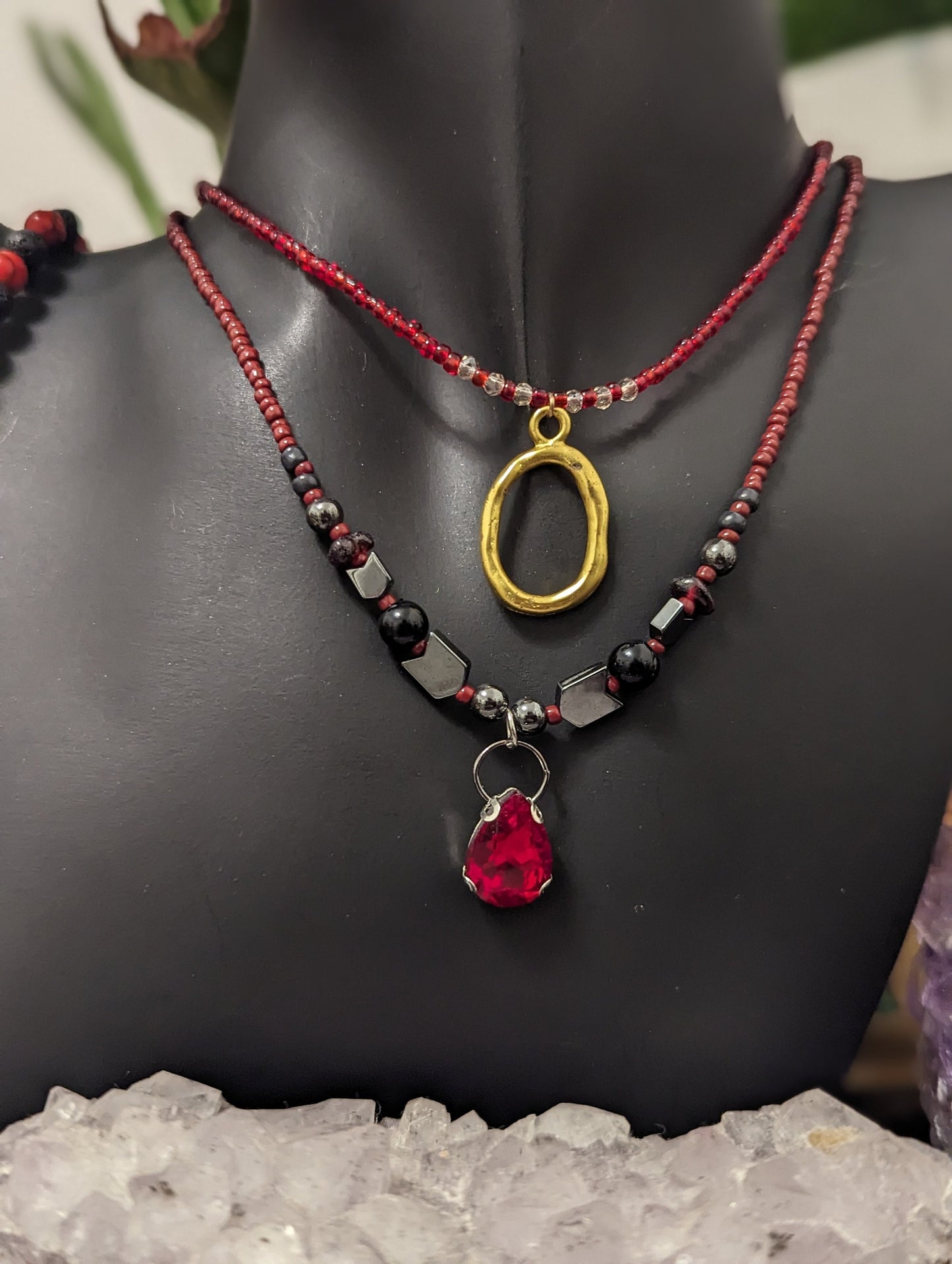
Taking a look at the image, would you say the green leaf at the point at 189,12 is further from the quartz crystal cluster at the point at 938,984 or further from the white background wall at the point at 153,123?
the quartz crystal cluster at the point at 938,984

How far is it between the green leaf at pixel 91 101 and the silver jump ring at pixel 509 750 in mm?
1104

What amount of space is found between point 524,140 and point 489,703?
385 mm

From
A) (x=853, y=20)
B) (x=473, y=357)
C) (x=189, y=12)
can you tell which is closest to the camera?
(x=473, y=357)

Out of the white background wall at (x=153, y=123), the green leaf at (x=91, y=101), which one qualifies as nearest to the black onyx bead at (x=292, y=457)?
the white background wall at (x=153, y=123)

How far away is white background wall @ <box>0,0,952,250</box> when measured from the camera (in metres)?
1.35

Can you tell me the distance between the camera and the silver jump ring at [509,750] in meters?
0.66

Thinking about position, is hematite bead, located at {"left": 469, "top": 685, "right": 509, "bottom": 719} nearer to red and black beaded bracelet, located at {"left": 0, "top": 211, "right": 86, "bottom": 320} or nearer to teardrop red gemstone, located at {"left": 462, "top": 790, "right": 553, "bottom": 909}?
teardrop red gemstone, located at {"left": 462, "top": 790, "right": 553, "bottom": 909}

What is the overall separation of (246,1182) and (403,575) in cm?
40

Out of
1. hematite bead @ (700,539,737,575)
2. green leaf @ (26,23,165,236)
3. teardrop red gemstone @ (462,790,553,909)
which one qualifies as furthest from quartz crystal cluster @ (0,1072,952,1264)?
green leaf @ (26,23,165,236)

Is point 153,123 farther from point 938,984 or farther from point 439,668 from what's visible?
point 938,984

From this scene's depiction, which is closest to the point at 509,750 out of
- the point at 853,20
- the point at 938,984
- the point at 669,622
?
the point at 669,622

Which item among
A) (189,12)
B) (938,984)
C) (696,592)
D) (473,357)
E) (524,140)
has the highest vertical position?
(189,12)

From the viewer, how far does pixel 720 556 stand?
0.69 metres

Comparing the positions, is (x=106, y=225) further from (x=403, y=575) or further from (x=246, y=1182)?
(x=246, y=1182)
